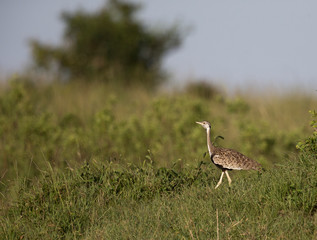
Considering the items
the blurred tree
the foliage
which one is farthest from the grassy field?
the blurred tree

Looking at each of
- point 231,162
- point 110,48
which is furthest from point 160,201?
point 110,48

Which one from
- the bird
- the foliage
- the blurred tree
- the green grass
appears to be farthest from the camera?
the blurred tree

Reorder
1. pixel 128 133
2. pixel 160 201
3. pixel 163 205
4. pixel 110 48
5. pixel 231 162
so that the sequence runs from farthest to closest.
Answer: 1. pixel 110 48
2. pixel 128 133
3. pixel 231 162
4. pixel 160 201
5. pixel 163 205

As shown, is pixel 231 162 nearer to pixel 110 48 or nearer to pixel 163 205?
pixel 163 205

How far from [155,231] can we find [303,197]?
1.60 metres

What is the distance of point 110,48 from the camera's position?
25.3m

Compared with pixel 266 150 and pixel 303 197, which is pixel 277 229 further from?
pixel 266 150

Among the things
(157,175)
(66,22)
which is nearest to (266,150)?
(157,175)

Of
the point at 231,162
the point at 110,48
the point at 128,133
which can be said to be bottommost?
the point at 128,133

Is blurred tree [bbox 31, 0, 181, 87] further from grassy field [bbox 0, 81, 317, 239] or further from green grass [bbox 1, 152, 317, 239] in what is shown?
green grass [bbox 1, 152, 317, 239]

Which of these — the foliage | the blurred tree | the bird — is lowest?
the foliage

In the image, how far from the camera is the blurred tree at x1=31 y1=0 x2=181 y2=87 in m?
23.8

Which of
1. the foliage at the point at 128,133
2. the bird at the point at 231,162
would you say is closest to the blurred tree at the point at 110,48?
the foliage at the point at 128,133

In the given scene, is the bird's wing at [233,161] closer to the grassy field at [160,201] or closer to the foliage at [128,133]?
the grassy field at [160,201]
